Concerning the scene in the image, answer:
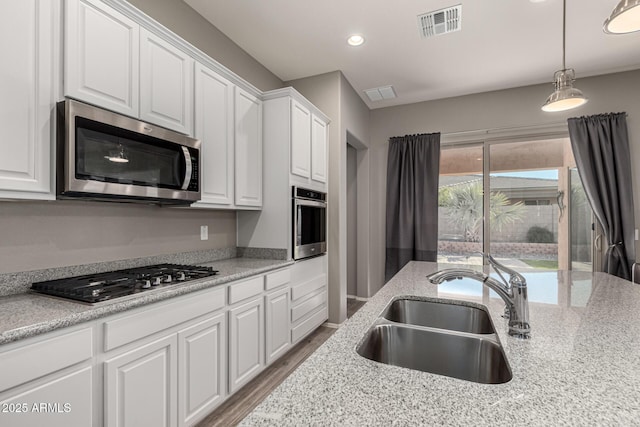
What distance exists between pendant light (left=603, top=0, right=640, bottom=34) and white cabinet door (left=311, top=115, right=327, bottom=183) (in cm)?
227

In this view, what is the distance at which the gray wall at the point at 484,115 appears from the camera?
11.5 ft

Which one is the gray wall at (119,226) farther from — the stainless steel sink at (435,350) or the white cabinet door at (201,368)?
the stainless steel sink at (435,350)

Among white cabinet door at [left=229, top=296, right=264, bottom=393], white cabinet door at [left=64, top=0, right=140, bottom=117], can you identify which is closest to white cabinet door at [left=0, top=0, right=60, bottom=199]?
white cabinet door at [left=64, top=0, right=140, bottom=117]

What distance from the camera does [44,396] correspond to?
3.66 feet

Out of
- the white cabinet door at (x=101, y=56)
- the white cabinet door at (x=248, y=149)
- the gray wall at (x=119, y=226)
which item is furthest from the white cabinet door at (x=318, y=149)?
the white cabinet door at (x=101, y=56)

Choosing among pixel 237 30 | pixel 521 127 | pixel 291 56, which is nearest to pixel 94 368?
pixel 237 30

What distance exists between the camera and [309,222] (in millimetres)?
3092

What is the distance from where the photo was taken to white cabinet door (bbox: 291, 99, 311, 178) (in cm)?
285

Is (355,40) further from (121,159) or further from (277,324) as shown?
(277,324)

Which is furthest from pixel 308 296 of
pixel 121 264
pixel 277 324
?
pixel 121 264

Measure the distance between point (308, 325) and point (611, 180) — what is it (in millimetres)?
3663

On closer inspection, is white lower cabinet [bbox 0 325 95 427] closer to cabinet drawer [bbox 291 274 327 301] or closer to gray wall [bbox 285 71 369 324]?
cabinet drawer [bbox 291 274 327 301]

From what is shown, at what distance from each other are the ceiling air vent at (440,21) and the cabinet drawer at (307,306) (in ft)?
8.78

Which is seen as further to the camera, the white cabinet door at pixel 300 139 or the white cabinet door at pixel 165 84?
the white cabinet door at pixel 300 139
